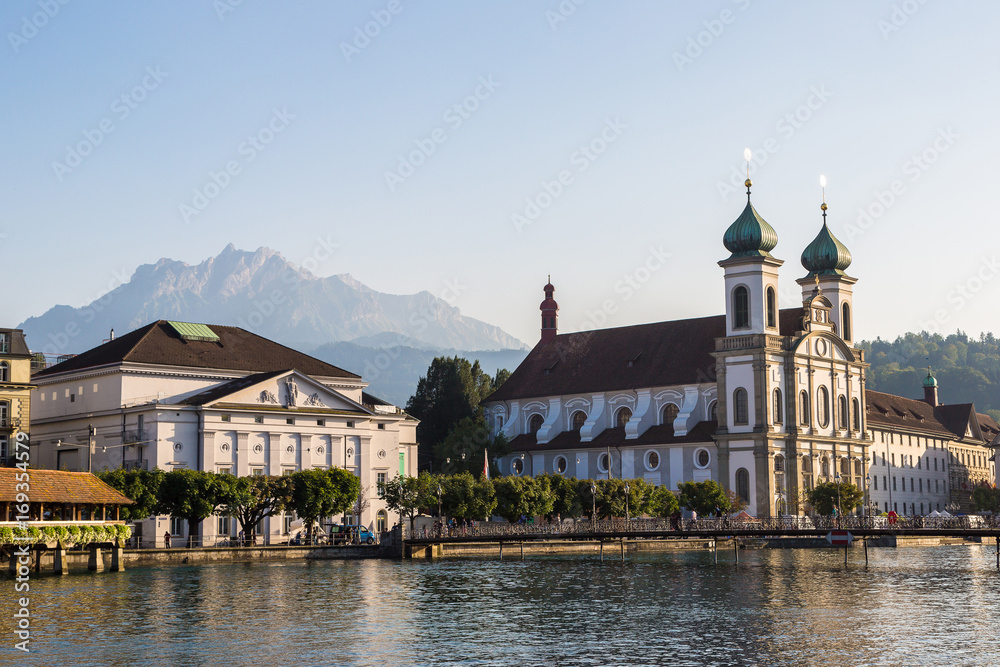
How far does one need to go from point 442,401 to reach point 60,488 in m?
74.5

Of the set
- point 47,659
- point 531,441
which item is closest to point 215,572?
point 47,659

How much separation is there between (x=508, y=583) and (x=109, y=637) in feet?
81.4

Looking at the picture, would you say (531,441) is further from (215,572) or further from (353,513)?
(215,572)

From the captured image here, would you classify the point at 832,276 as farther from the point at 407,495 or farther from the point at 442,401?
the point at 407,495

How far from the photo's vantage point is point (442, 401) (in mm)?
137000

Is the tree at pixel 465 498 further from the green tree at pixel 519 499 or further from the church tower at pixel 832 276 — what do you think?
the church tower at pixel 832 276

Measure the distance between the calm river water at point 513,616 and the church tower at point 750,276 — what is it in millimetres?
46849

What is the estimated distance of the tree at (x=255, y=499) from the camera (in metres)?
80.5

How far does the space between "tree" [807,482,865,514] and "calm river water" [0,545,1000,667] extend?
39634 mm

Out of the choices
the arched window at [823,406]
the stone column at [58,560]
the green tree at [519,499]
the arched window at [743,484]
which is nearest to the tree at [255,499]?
the stone column at [58,560]

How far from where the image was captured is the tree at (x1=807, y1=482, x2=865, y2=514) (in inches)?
4380

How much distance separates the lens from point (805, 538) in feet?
322

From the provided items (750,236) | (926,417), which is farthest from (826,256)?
(926,417)

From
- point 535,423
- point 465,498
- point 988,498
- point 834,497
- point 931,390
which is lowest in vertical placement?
point 988,498
